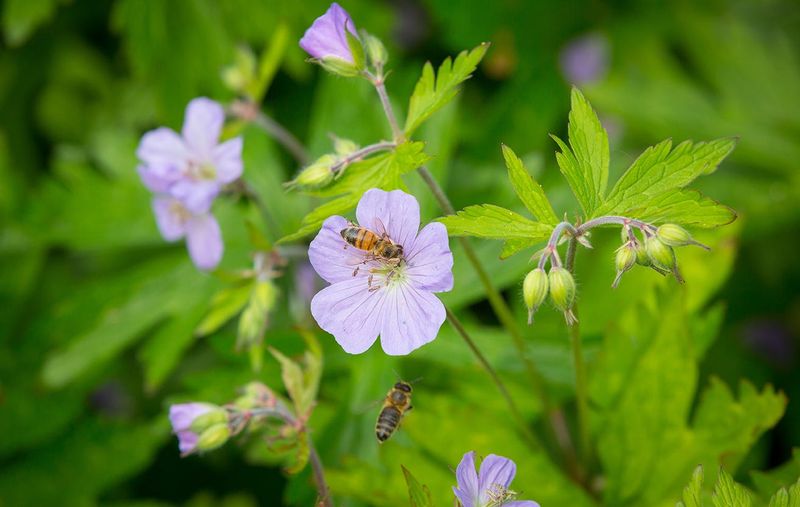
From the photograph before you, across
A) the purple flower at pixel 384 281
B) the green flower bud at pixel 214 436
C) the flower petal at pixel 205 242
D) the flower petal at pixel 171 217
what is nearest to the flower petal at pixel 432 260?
the purple flower at pixel 384 281

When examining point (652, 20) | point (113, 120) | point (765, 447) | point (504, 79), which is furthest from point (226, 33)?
point (765, 447)

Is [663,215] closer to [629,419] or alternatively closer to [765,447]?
[629,419]

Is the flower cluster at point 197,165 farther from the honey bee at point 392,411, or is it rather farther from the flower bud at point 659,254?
the flower bud at point 659,254

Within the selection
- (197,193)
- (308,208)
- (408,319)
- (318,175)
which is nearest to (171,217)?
(197,193)

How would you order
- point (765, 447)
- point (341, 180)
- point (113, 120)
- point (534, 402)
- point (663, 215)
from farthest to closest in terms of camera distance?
point (113, 120), point (765, 447), point (534, 402), point (341, 180), point (663, 215)

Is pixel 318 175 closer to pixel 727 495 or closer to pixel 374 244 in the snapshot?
pixel 374 244

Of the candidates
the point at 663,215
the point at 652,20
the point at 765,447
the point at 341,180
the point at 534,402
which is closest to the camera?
the point at 663,215
